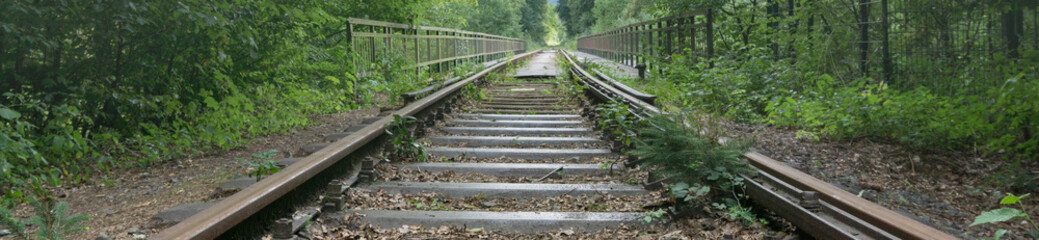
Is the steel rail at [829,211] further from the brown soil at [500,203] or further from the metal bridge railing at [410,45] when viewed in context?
the metal bridge railing at [410,45]

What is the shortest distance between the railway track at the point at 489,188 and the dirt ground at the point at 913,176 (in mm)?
1038

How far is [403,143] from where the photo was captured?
18.1 feet

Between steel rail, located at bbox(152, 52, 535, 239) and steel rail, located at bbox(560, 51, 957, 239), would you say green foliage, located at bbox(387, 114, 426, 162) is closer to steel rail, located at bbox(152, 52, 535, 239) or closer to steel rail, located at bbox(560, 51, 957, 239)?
steel rail, located at bbox(152, 52, 535, 239)

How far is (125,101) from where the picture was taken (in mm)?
5613

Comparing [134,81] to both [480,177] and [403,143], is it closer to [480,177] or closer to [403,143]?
[403,143]

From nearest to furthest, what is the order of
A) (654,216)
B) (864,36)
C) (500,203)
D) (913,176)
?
(654,216) < (500,203) < (913,176) < (864,36)

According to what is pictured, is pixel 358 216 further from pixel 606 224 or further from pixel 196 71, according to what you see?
pixel 196 71

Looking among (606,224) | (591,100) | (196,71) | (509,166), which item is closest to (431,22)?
(591,100)

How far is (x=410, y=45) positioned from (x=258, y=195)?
39.1 feet

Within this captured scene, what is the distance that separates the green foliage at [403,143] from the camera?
5.36 m

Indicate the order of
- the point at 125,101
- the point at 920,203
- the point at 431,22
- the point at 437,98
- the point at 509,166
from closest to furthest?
the point at 920,203 < the point at 509,166 < the point at 125,101 < the point at 437,98 < the point at 431,22

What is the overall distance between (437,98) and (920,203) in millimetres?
4801

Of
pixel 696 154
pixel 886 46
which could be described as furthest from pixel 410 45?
pixel 696 154

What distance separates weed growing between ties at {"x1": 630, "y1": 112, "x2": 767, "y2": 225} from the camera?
3.64 metres
